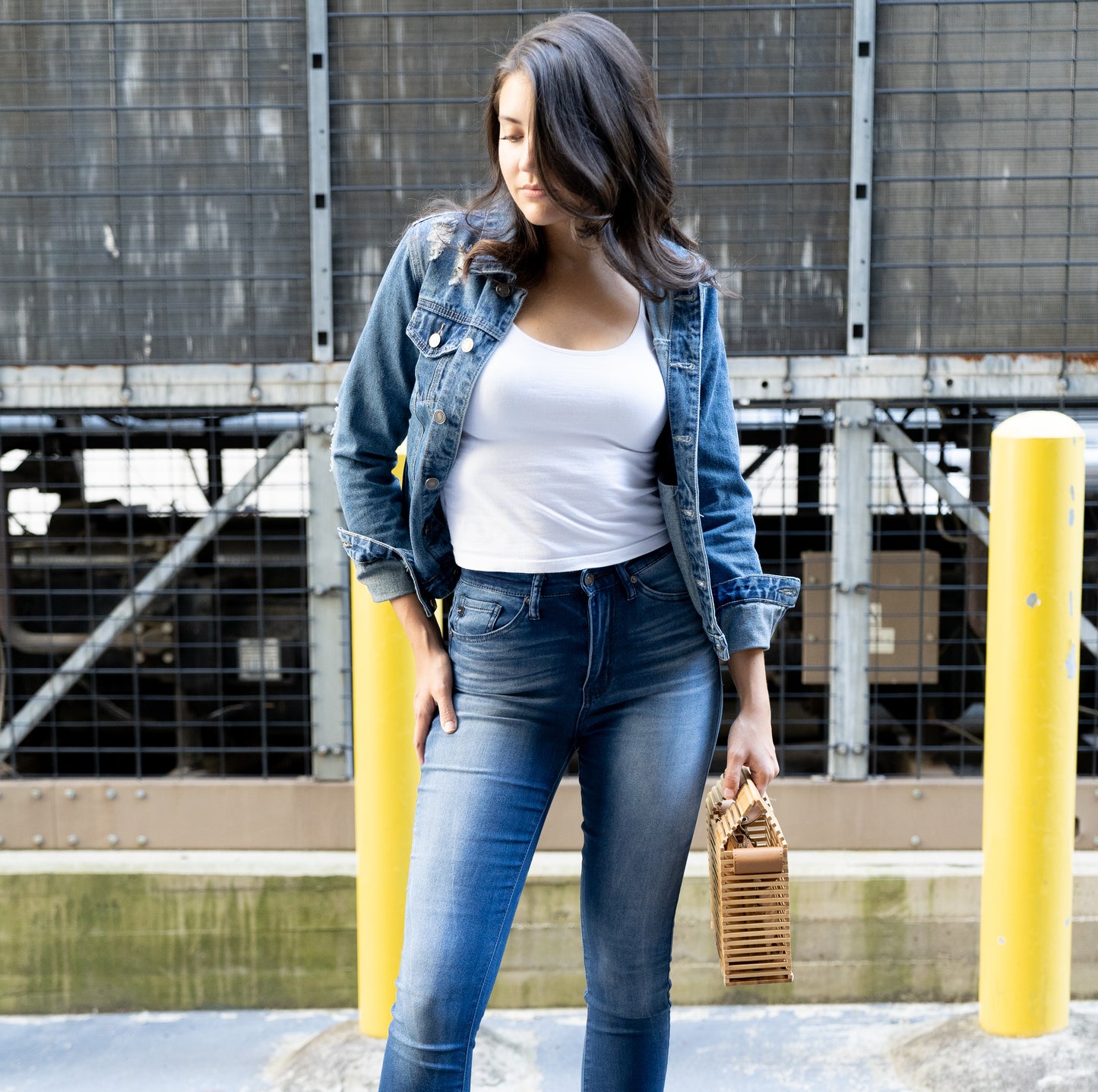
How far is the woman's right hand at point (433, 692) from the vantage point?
1.91 metres

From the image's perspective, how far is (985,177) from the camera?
12.0 feet

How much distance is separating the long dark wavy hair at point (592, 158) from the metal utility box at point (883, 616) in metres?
2.10

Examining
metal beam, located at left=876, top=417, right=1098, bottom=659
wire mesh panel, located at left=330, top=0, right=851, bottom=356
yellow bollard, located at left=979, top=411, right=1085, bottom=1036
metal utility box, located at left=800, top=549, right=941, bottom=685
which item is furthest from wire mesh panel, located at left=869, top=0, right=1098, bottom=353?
yellow bollard, located at left=979, top=411, right=1085, bottom=1036

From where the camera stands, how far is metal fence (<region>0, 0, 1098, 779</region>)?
11.8 feet

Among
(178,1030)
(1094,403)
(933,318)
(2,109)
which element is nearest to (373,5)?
(2,109)

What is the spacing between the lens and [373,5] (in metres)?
3.60

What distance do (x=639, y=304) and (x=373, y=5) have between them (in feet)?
7.06

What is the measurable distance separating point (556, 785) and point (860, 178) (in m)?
2.40

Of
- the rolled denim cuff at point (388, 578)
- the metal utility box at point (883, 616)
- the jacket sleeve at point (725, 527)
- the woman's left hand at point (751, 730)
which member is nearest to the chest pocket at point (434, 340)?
the rolled denim cuff at point (388, 578)

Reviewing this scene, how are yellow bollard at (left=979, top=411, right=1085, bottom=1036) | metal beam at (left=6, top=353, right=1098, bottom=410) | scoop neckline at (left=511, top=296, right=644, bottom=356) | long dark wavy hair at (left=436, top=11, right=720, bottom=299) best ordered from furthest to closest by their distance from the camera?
metal beam at (left=6, top=353, right=1098, bottom=410)
yellow bollard at (left=979, top=411, right=1085, bottom=1036)
scoop neckline at (left=511, top=296, right=644, bottom=356)
long dark wavy hair at (left=436, top=11, right=720, bottom=299)

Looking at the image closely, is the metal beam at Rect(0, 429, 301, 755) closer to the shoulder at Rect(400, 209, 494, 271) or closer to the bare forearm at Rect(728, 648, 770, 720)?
the shoulder at Rect(400, 209, 494, 271)

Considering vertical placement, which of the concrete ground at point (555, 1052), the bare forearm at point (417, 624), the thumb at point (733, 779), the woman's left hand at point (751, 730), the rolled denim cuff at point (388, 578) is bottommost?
the concrete ground at point (555, 1052)

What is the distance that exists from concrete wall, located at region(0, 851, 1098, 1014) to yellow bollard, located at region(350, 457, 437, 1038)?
720mm

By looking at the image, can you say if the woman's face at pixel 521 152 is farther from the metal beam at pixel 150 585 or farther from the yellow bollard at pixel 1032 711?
the metal beam at pixel 150 585
